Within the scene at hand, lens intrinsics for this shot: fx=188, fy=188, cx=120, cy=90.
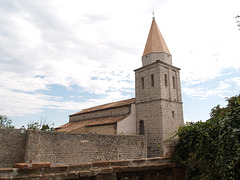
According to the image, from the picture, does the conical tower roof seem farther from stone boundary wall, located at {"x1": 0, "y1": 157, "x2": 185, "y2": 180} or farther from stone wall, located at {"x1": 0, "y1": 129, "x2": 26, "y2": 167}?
stone boundary wall, located at {"x1": 0, "y1": 157, "x2": 185, "y2": 180}

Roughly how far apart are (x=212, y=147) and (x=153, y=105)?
52.0 feet

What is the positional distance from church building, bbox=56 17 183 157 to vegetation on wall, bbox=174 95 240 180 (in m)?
13.3

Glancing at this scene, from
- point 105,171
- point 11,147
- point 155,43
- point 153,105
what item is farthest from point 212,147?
point 155,43

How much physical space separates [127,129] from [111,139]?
524 cm

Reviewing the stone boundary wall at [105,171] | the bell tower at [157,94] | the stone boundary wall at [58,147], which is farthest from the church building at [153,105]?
the stone boundary wall at [105,171]

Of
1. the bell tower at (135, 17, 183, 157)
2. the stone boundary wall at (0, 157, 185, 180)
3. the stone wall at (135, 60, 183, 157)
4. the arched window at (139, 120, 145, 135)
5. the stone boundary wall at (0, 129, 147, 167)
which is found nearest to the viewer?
the stone boundary wall at (0, 157, 185, 180)

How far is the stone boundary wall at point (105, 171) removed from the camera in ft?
13.2

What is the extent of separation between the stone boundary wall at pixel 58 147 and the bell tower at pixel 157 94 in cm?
434

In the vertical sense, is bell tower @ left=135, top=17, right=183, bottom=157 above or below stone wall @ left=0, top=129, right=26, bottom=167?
above

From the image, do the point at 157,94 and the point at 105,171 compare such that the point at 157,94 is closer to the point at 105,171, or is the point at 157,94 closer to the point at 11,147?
the point at 11,147

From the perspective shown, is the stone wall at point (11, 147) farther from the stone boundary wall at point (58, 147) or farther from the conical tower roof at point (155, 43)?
the conical tower roof at point (155, 43)

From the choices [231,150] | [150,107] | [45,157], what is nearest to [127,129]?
[150,107]

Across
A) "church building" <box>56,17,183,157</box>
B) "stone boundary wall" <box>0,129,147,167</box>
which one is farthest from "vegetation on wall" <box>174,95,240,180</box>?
"church building" <box>56,17,183,157</box>

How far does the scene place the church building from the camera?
19.9 metres
